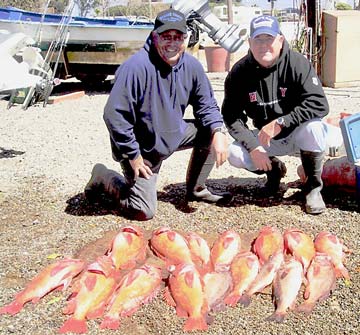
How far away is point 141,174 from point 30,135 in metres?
4.01

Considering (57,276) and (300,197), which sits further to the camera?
(300,197)

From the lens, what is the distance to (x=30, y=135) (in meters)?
7.89

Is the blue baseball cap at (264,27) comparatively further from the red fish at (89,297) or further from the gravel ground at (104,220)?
the red fish at (89,297)

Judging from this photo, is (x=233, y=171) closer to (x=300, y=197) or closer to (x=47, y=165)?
(x=300, y=197)

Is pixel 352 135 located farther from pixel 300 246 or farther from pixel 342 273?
pixel 342 273

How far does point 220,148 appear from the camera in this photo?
4293mm

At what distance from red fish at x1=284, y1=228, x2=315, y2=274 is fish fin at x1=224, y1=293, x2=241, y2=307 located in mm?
499

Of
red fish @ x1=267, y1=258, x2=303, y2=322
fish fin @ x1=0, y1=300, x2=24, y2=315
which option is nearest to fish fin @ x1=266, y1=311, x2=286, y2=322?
red fish @ x1=267, y1=258, x2=303, y2=322

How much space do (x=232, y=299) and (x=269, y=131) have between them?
1.54m

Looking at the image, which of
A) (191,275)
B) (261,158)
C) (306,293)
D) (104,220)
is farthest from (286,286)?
(104,220)

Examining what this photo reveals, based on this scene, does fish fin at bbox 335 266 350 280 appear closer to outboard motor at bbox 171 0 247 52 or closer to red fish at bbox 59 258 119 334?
red fish at bbox 59 258 119 334

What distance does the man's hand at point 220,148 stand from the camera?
14.1ft

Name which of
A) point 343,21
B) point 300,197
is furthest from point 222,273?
point 343,21

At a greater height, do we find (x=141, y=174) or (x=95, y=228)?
(x=141, y=174)
